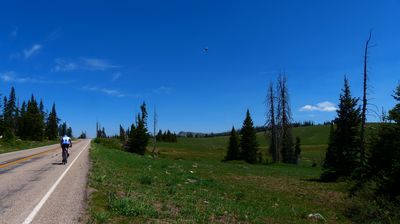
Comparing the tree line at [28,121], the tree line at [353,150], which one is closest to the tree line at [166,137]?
the tree line at [28,121]

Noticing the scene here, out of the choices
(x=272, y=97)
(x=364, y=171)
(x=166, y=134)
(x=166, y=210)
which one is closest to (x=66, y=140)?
(x=166, y=210)

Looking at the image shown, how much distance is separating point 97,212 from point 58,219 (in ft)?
3.12

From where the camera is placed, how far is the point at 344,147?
31.8 metres

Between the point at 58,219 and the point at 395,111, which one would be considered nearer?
the point at 58,219

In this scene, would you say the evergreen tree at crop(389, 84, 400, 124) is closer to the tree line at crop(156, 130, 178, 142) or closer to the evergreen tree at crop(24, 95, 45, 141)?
the evergreen tree at crop(24, 95, 45, 141)

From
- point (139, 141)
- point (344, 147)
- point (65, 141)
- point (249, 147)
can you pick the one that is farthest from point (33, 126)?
point (344, 147)

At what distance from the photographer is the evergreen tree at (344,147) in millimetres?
31562

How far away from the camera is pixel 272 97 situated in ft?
203

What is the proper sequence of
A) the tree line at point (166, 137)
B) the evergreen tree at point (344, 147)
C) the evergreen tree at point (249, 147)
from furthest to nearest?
the tree line at point (166, 137) < the evergreen tree at point (249, 147) < the evergreen tree at point (344, 147)

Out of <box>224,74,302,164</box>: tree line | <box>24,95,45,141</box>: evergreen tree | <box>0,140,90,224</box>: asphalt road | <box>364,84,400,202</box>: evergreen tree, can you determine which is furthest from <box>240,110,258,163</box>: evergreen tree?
<box>24,95,45,141</box>: evergreen tree

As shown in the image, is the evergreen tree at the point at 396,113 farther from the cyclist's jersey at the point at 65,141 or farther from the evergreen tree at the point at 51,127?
the evergreen tree at the point at 51,127

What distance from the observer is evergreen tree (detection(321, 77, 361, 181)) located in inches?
1243

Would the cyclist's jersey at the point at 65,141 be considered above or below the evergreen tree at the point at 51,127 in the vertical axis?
below

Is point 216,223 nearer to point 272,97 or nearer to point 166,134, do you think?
point 272,97
